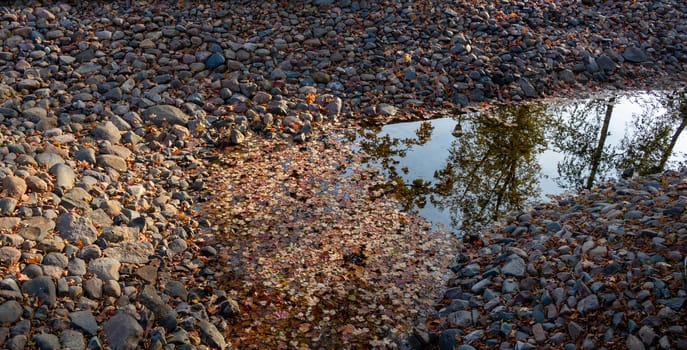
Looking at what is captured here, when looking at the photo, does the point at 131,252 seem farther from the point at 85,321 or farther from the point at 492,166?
the point at 492,166

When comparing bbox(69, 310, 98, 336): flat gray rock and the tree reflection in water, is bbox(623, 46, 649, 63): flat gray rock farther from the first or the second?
bbox(69, 310, 98, 336): flat gray rock

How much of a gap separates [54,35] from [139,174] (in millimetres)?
5164

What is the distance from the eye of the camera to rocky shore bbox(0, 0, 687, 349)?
5.46 meters

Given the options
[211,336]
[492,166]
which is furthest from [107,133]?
[492,166]

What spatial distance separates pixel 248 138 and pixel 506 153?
192 inches

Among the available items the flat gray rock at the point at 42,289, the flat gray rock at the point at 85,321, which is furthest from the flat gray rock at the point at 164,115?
the flat gray rock at the point at 85,321

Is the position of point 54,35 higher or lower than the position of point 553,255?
lower

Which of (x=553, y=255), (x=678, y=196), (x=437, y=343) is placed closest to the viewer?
(x=437, y=343)

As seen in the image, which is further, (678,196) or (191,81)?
(191,81)

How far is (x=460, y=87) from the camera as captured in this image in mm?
11852

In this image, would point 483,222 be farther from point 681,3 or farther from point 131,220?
point 681,3

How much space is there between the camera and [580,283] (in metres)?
5.61

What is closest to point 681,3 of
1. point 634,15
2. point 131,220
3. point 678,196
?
point 634,15

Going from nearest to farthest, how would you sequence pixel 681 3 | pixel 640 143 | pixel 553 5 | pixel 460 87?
1. pixel 640 143
2. pixel 460 87
3. pixel 553 5
4. pixel 681 3
